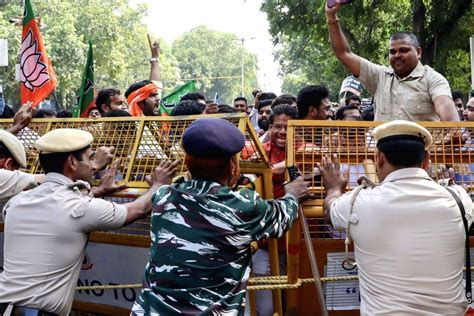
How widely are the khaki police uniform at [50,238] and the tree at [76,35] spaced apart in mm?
25307

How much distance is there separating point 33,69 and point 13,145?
A: 258 cm

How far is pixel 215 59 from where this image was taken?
392ft

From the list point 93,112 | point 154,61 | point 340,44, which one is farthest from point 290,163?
point 154,61

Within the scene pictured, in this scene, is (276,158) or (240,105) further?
(240,105)

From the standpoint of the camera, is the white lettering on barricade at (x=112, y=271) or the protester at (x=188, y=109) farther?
the protester at (x=188, y=109)

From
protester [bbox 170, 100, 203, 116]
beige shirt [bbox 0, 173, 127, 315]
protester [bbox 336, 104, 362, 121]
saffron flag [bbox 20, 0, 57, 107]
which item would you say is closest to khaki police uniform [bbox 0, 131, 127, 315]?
beige shirt [bbox 0, 173, 127, 315]

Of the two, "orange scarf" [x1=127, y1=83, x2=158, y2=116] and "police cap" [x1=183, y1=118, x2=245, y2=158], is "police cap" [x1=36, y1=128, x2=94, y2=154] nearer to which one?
"police cap" [x1=183, y1=118, x2=245, y2=158]

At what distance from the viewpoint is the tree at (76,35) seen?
105 ft

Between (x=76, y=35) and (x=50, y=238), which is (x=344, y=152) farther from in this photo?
(x=76, y=35)

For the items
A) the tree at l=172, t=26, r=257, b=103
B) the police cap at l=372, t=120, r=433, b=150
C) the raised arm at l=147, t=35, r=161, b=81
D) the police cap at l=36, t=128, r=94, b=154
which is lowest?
the tree at l=172, t=26, r=257, b=103

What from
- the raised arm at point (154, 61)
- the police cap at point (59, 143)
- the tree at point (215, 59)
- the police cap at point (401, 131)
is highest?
the raised arm at point (154, 61)

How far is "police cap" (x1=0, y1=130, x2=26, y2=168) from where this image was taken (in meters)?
4.35

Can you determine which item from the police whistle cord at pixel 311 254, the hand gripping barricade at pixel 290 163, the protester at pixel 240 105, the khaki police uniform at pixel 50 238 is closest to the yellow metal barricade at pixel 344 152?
the hand gripping barricade at pixel 290 163

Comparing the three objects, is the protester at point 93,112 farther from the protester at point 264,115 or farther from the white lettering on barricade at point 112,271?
the white lettering on barricade at point 112,271
